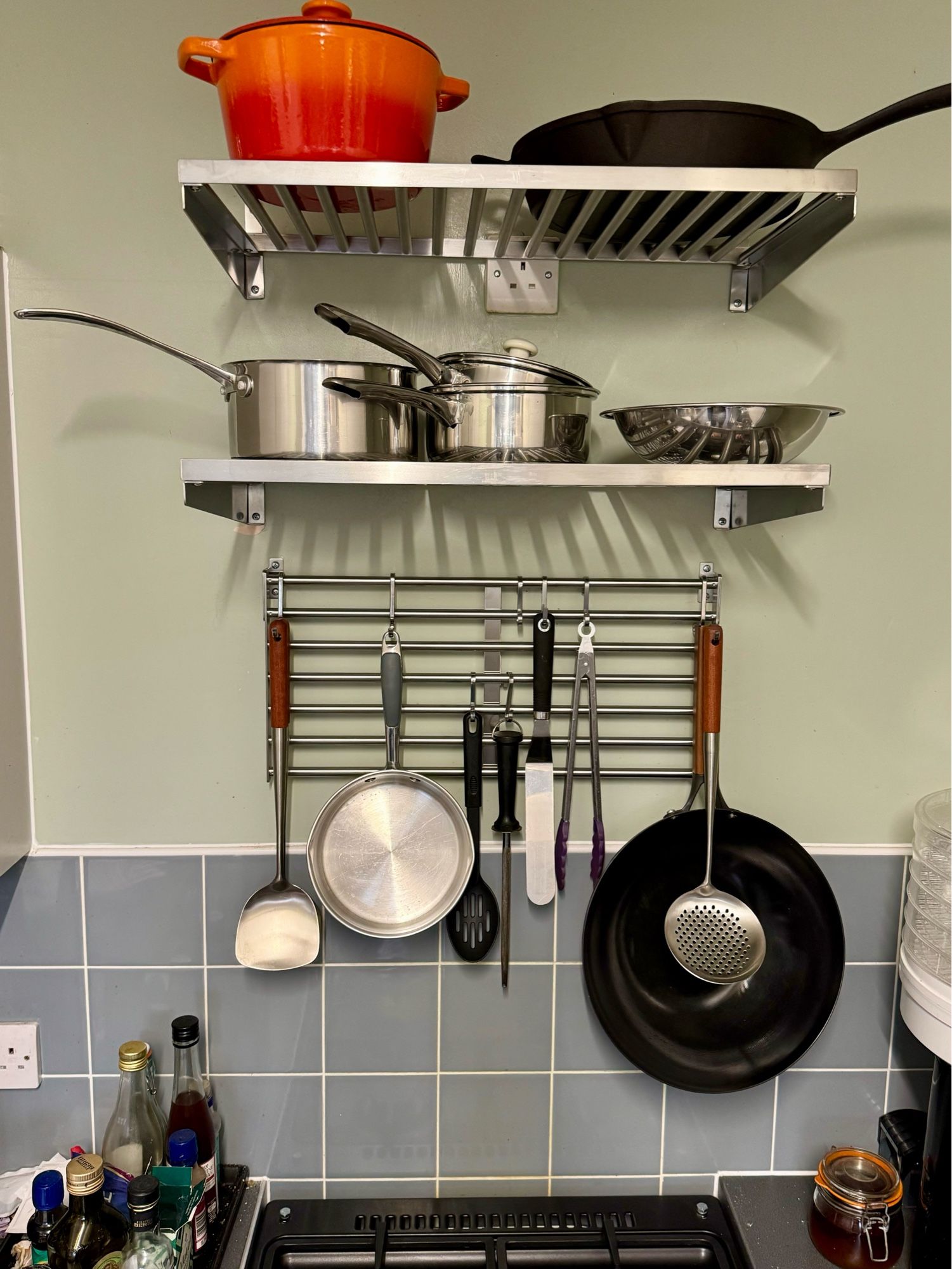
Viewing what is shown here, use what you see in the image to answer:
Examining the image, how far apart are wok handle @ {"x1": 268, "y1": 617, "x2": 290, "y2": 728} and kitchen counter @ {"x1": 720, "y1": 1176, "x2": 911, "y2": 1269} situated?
831 millimetres

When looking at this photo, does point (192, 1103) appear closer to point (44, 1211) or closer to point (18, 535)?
point (44, 1211)

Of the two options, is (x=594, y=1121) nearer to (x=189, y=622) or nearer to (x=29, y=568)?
(x=189, y=622)

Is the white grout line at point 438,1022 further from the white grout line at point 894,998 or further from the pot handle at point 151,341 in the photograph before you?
the pot handle at point 151,341

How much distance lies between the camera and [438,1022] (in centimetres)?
118

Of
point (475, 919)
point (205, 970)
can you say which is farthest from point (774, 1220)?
point (205, 970)

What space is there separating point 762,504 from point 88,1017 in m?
1.03

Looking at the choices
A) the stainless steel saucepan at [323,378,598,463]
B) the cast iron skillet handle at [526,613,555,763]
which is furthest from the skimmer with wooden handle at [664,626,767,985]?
the stainless steel saucepan at [323,378,598,463]

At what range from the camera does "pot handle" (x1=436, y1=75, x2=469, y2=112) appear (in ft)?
2.87

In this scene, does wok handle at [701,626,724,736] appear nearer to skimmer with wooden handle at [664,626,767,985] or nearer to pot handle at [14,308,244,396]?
skimmer with wooden handle at [664,626,767,985]

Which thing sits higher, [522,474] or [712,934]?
[522,474]

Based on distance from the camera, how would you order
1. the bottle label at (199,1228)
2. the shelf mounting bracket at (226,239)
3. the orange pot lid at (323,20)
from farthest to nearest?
the bottle label at (199,1228), the shelf mounting bracket at (226,239), the orange pot lid at (323,20)

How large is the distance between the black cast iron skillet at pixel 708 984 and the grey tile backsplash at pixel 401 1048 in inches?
1.6

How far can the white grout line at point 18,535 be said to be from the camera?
42.3 inches

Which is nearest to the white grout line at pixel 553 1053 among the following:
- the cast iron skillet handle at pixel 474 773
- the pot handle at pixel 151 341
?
the cast iron skillet handle at pixel 474 773
